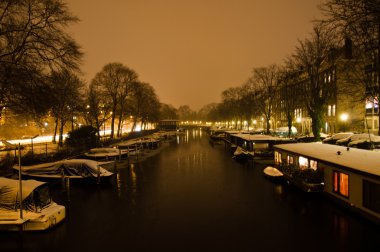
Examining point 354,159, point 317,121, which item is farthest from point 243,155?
point 354,159

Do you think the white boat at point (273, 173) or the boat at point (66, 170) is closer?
the boat at point (66, 170)

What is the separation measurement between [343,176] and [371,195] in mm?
3228

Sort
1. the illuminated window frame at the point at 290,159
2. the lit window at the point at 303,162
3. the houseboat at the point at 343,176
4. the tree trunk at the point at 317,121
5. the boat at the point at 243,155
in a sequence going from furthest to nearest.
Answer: the boat at the point at 243,155 → the tree trunk at the point at 317,121 → the illuminated window frame at the point at 290,159 → the lit window at the point at 303,162 → the houseboat at the point at 343,176

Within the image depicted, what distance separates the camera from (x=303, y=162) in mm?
26906

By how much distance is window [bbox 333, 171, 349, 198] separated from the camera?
19.6 metres

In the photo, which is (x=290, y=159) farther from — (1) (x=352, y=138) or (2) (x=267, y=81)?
(2) (x=267, y=81)

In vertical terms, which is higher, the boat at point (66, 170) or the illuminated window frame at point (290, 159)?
the illuminated window frame at point (290, 159)

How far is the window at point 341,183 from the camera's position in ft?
64.4

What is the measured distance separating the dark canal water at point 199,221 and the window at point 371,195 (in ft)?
3.62

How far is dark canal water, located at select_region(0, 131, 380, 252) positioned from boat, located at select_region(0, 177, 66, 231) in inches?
20.4

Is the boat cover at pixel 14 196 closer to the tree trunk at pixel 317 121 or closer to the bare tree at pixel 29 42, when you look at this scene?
the bare tree at pixel 29 42

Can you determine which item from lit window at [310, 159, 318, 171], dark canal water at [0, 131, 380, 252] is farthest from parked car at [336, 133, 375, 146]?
lit window at [310, 159, 318, 171]

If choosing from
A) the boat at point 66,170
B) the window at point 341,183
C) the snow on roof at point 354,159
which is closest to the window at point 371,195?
the snow on roof at point 354,159

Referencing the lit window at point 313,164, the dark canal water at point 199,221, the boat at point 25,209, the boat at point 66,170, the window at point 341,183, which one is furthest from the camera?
the boat at point 66,170
